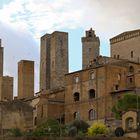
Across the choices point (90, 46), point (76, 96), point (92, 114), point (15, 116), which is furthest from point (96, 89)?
point (90, 46)

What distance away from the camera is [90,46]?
84.1 meters

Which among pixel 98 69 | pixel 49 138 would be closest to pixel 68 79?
pixel 98 69

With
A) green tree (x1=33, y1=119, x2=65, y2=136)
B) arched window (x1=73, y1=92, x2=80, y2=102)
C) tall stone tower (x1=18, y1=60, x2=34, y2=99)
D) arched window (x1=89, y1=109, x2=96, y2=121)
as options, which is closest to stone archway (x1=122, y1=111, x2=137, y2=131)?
green tree (x1=33, y1=119, x2=65, y2=136)

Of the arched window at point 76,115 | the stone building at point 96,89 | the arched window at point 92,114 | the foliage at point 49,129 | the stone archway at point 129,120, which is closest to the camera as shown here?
the stone archway at point 129,120

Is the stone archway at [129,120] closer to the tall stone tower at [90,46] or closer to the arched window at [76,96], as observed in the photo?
the arched window at [76,96]

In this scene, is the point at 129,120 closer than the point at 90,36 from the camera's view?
Yes

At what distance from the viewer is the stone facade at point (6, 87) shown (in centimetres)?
8275

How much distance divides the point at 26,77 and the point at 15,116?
10.4m

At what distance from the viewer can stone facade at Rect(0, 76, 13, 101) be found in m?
82.8

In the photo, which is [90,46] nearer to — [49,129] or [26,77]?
[26,77]

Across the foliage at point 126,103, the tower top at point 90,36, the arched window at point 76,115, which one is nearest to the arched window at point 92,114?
the arched window at point 76,115

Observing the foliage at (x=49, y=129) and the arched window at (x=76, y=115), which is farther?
the arched window at (x=76, y=115)

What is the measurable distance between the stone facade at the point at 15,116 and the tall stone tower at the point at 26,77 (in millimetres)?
7989

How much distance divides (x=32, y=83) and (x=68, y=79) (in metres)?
11.4
